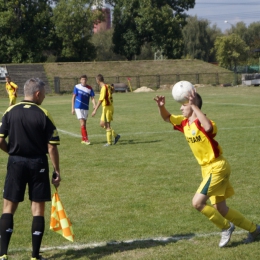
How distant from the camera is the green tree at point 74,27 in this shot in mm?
69925

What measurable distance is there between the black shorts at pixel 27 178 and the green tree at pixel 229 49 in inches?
2937

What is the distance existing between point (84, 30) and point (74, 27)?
2.62 metres

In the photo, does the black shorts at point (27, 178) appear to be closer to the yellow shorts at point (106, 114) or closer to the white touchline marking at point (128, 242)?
the white touchline marking at point (128, 242)

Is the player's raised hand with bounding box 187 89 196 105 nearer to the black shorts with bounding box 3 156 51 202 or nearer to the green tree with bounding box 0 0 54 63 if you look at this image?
the black shorts with bounding box 3 156 51 202

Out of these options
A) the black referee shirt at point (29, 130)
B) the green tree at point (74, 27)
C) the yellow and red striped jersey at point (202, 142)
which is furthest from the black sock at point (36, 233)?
the green tree at point (74, 27)

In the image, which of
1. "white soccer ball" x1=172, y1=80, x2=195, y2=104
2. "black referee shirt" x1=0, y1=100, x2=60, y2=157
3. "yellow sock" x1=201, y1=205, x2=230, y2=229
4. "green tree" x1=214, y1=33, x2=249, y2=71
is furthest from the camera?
"green tree" x1=214, y1=33, x2=249, y2=71

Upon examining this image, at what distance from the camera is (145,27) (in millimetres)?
73875

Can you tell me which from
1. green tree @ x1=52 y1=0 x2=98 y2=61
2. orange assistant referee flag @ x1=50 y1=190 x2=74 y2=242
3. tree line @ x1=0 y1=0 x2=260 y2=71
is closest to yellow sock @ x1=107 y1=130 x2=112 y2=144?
orange assistant referee flag @ x1=50 y1=190 x2=74 y2=242

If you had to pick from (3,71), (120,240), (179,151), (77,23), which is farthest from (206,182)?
(77,23)

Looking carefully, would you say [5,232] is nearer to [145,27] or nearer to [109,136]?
[109,136]

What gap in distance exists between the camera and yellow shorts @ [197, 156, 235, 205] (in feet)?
19.7

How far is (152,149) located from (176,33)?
62.0 meters

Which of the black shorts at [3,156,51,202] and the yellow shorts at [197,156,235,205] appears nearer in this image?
the black shorts at [3,156,51,202]

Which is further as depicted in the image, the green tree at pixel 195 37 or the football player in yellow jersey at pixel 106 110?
the green tree at pixel 195 37
